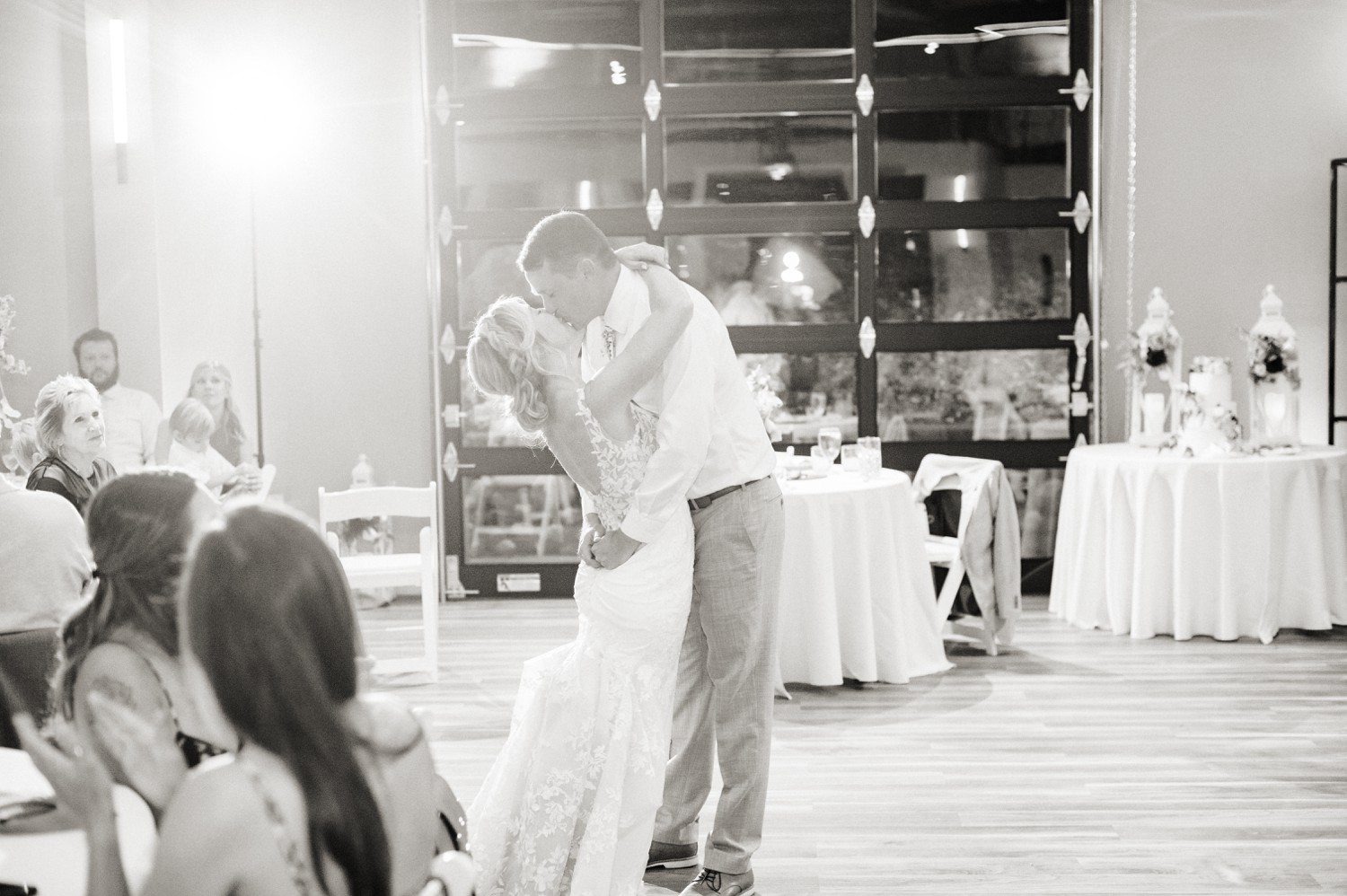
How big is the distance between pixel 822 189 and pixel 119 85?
3593 millimetres

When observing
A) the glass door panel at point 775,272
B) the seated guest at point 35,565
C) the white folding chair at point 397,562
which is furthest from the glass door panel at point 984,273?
the seated guest at point 35,565

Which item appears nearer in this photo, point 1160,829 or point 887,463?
point 1160,829

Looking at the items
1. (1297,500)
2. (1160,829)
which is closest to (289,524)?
(1160,829)

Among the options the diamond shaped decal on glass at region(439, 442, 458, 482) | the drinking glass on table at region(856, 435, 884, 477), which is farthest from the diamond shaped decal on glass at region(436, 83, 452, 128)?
the drinking glass on table at region(856, 435, 884, 477)

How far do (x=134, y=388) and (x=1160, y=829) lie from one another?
194 inches

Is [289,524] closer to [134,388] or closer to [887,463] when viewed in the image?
[134,388]

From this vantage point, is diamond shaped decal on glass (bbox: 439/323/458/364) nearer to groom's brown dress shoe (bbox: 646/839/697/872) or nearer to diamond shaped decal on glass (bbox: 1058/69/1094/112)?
diamond shaped decal on glass (bbox: 1058/69/1094/112)

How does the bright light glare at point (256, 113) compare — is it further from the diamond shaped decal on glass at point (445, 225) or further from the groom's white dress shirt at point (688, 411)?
the groom's white dress shirt at point (688, 411)

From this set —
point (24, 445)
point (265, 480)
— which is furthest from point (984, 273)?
point (24, 445)

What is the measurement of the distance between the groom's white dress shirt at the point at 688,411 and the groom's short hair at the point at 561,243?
124 millimetres

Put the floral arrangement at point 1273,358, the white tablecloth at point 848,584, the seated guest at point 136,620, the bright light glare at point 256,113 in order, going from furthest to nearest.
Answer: the bright light glare at point 256,113, the floral arrangement at point 1273,358, the white tablecloth at point 848,584, the seated guest at point 136,620

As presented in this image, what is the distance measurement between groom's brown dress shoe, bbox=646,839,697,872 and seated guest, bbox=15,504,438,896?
2178 mm

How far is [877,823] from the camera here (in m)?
3.59

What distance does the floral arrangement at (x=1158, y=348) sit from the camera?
6441mm
